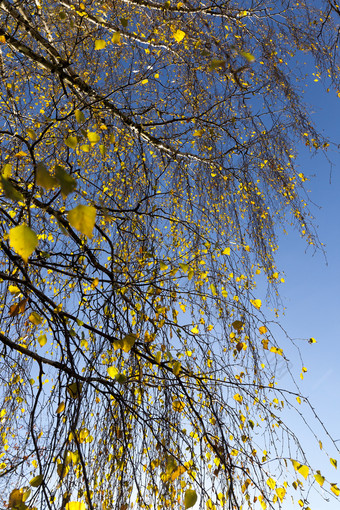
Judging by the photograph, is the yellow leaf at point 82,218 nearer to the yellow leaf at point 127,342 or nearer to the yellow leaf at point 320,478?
the yellow leaf at point 127,342

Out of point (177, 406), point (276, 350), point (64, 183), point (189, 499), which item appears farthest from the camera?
point (276, 350)

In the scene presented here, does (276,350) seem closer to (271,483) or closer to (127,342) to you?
(271,483)

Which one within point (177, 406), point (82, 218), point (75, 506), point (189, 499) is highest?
point (82, 218)

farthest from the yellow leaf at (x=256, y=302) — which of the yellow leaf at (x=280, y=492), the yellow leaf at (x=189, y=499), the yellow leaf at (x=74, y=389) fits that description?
the yellow leaf at (x=189, y=499)

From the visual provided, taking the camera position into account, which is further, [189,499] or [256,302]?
[256,302]

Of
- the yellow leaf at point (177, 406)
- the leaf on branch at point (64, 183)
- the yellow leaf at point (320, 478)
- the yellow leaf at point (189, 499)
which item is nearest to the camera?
the leaf on branch at point (64, 183)

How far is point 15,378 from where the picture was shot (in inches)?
79.9

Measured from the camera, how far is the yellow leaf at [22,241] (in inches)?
28.2

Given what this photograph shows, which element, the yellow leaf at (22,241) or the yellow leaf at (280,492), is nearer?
the yellow leaf at (22,241)

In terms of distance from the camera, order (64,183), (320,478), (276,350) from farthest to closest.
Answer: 1. (276,350)
2. (320,478)
3. (64,183)

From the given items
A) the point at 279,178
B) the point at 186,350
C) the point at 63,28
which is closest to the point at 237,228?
the point at 279,178

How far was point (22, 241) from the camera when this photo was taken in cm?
72

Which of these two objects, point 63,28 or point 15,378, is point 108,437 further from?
point 63,28

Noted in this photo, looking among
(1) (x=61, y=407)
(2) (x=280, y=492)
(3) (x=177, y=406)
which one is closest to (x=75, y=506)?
(1) (x=61, y=407)
